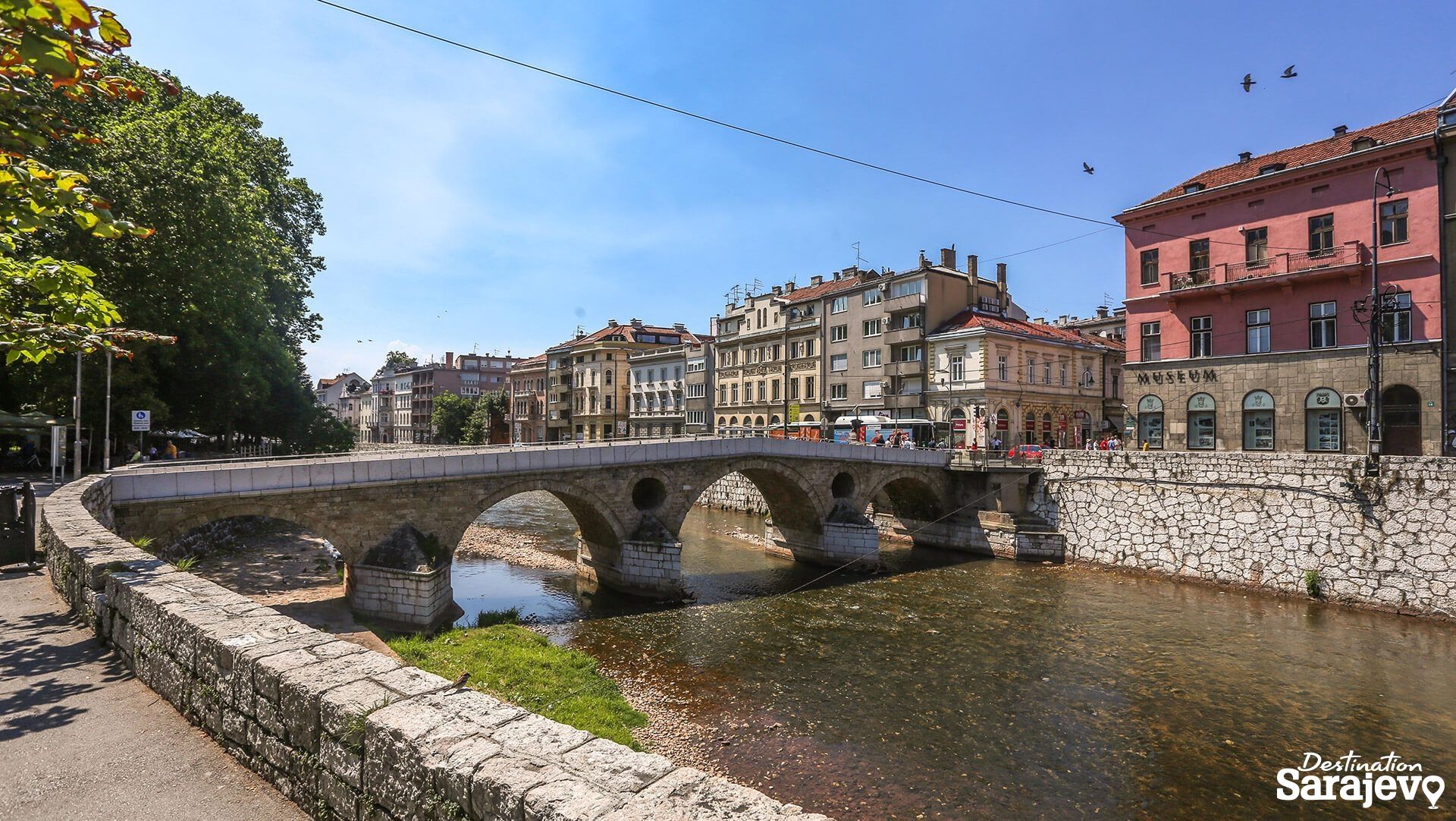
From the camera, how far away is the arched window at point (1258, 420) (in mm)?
27781

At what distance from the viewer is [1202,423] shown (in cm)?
2989

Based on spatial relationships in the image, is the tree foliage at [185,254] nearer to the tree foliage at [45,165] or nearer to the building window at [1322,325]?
the tree foliage at [45,165]

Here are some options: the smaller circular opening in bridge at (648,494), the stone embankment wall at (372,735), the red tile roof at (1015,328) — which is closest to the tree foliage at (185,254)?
the smaller circular opening in bridge at (648,494)

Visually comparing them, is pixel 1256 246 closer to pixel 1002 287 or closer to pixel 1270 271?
pixel 1270 271

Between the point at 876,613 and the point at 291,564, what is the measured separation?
1813 centimetres

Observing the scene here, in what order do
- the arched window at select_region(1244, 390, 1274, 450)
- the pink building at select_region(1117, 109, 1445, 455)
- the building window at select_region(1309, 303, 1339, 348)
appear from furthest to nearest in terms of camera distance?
the arched window at select_region(1244, 390, 1274, 450), the building window at select_region(1309, 303, 1339, 348), the pink building at select_region(1117, 109, 1445, 455)

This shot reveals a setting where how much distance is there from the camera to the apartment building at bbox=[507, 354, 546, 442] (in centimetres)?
8038

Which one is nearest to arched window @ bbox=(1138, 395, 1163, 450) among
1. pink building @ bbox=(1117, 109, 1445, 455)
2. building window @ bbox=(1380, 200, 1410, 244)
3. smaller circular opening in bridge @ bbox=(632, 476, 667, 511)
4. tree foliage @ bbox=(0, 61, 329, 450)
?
pink building @ bbox=(1117, 109, 1445, 455)

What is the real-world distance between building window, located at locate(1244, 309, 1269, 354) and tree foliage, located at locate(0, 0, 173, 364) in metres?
35.0

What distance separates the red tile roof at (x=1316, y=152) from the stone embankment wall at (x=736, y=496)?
25144 mm

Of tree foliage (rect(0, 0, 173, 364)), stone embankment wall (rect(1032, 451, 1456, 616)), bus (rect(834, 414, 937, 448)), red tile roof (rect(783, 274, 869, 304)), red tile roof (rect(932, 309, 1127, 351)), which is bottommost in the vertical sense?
stone embankment wall (rect(1032, 451, 1456, 616))

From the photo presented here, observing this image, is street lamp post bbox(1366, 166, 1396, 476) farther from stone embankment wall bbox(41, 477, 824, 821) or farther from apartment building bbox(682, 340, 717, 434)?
apartment building bbox(682, 340, 717, 434)

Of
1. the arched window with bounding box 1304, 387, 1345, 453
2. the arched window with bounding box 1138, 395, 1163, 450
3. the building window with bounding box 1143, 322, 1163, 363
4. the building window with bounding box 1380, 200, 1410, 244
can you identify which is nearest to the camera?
the building window with bounding box 1380, 200, 1410, 244

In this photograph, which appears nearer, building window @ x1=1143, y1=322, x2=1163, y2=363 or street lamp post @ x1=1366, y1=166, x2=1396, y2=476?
street lamp post @ x1=1366, y1=166, x2=1396, y2=476
